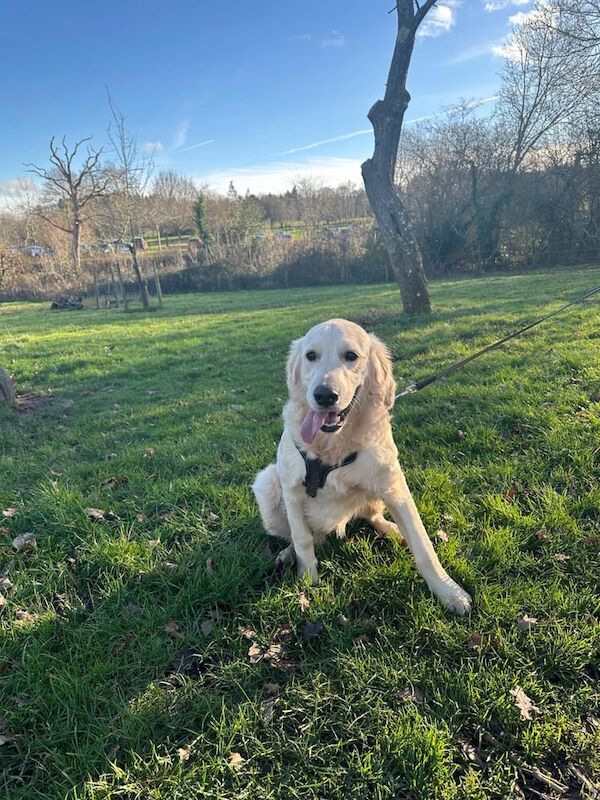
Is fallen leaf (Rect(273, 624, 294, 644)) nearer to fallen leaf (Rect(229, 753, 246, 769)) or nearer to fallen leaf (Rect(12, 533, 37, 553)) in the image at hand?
fallen leaf (Rect(229, 753, 246, 769))

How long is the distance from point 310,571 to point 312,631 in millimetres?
336

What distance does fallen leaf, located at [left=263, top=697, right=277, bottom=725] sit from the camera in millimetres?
1847

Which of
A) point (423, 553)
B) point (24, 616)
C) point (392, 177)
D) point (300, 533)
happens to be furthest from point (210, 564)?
point (392, 177)

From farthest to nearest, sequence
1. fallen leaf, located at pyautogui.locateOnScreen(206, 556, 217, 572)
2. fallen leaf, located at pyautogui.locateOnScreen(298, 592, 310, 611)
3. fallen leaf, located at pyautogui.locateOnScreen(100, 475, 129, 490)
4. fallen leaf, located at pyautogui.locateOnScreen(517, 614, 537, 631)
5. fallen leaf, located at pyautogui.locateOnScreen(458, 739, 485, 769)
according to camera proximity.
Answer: fallen leaf, located at pyautogui.locateOnScreen(100, 475, 129, 490), fallen leaf, located at pyautogui.locateOnScreen(206, 556, 217, 572), fallen leaf, located at pyautogui.locateOnScreen(298, 592, 310, 611), fallen leaf, located at pyautogui.locateOnScreen(517, 614, 537, 631), fallen leaf, located at pyautogui.locateOnScreen(458, 739, 485, 769)

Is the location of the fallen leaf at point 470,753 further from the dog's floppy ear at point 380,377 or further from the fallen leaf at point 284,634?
the dog's floppy ear at point 380,377

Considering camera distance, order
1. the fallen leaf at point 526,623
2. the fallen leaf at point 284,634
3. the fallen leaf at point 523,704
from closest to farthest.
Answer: the fallen leaf at point 523,704 < the fallen leaf at point 526,623 < the fallen leaf at point 284,634

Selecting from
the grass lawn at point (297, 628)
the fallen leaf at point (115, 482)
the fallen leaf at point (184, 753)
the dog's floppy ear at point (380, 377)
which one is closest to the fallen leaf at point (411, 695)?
the grass lawn at point (297, 628)

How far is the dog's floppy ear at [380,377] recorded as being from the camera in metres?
2.71

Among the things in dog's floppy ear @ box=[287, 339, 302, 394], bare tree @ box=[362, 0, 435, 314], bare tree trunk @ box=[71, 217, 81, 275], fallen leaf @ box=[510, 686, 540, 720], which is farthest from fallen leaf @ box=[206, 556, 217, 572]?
bare tree trunk @ box=[71, 217, 81, 275]

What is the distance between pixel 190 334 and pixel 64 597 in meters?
9.11

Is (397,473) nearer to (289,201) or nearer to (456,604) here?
(456,604)

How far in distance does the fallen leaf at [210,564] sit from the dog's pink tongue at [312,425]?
3.10 feet

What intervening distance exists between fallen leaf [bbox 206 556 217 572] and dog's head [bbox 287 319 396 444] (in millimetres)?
944

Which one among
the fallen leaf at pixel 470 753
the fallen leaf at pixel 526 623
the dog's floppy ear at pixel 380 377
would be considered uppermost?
the dog's floppy ear at pixel 380 377
